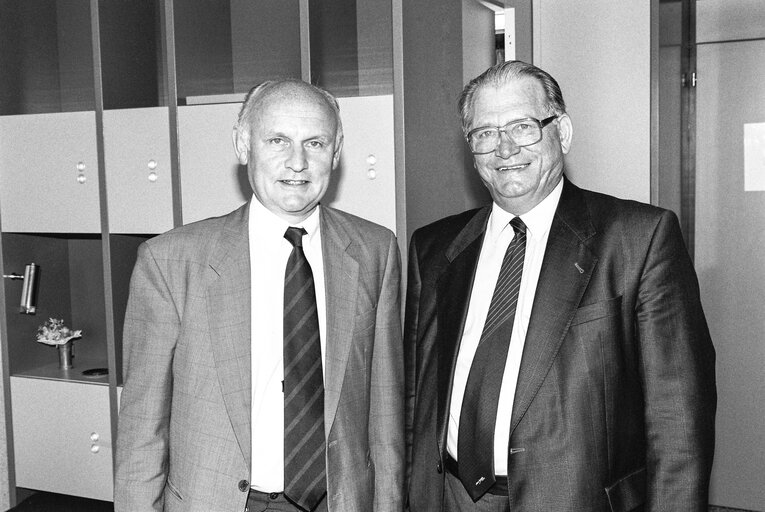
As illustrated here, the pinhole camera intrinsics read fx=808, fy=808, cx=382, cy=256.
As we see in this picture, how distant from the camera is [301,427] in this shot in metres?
1.82

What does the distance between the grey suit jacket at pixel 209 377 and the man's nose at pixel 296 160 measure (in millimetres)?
203

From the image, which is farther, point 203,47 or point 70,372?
point 70,372

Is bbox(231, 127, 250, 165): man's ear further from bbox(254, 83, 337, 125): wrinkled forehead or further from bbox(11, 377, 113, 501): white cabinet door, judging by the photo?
bbox(11, 377, 113, 501): white cabinet door

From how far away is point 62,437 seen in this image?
3.55m

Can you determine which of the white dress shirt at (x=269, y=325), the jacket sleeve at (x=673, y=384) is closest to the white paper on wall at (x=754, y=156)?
the jacket sleeve at (x=673, y=384)

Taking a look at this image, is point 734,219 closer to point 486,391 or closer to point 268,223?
point 486,391

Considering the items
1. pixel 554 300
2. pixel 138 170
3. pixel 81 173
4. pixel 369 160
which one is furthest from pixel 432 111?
pixel 81 173

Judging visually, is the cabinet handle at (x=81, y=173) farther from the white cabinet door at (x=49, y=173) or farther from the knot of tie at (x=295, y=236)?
the knot of tie at (x=295, y=236)

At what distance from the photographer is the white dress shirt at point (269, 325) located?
5.98 feet

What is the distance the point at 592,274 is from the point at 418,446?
0.62 meters

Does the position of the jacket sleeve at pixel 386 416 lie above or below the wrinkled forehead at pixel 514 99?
below

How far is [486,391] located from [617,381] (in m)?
0.29

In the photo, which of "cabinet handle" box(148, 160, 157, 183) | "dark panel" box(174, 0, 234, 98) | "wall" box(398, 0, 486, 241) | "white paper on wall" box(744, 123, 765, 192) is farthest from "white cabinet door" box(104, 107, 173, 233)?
"white paper on wall" box(744, 123, 765, 192)

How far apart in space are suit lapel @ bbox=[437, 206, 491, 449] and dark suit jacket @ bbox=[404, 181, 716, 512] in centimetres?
21
